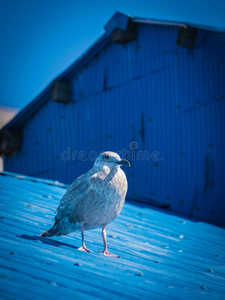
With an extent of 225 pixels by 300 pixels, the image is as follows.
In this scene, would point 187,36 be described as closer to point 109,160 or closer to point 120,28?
point 120,28

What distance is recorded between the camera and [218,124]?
7.98 m

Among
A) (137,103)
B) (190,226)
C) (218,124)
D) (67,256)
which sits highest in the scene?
(137,103)

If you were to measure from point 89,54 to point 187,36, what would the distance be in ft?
12.2

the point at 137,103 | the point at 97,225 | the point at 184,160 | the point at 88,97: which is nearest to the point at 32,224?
the point at 97,225

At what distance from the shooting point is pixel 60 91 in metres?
10.9

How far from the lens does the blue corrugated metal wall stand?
Result: 812cm

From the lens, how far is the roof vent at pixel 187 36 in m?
8.11

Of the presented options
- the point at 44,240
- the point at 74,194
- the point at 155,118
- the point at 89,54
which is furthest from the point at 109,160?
the point at 89,54

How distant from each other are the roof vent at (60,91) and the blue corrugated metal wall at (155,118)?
27 centimetres

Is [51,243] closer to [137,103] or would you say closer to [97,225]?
[97,225]

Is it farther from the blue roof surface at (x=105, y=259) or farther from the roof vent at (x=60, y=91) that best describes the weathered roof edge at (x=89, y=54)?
the blue roof surface at (x=105, y=259)

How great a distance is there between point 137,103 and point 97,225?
21.9 feet

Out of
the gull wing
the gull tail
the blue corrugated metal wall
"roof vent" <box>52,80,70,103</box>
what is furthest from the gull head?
"roof vent" <box>52,80,70,103</box>

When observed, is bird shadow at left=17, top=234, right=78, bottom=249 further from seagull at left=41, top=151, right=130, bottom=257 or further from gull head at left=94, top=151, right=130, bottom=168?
gull head at left=94, top=151, right=130, bottom=168
